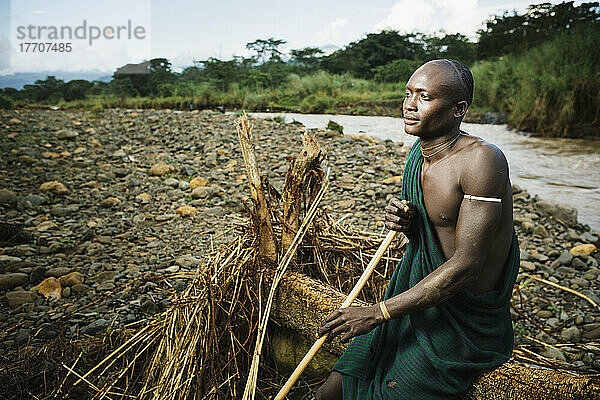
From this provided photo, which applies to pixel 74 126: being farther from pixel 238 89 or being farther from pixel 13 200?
pixel 238 89

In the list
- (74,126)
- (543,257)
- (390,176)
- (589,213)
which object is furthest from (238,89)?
(543,257)

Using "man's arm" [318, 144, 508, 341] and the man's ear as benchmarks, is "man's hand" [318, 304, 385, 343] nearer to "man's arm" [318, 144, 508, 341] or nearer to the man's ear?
"man's arm" [318, 144, 508, 341]

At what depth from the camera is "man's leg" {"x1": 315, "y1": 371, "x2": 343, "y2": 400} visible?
1.69 m

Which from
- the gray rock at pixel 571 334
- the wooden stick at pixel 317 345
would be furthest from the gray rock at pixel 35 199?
the gray rock at pixel 571 334

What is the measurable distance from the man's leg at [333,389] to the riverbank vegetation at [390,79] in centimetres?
1192

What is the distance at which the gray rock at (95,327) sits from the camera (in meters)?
2.69

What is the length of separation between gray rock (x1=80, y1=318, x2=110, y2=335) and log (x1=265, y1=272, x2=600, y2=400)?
1.11m

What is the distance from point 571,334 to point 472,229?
216 centimetres

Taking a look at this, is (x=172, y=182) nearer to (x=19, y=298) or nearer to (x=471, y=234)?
(x=19, y=298)

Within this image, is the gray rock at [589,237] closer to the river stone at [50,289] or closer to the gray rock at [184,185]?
the gray rock at [184,185]

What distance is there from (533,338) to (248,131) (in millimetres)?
2219

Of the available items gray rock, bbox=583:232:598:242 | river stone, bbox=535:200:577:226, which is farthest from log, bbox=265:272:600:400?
river stone, bbox=535:200:577:226

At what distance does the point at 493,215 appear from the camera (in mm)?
1315

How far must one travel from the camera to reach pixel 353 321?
57.8 inches
